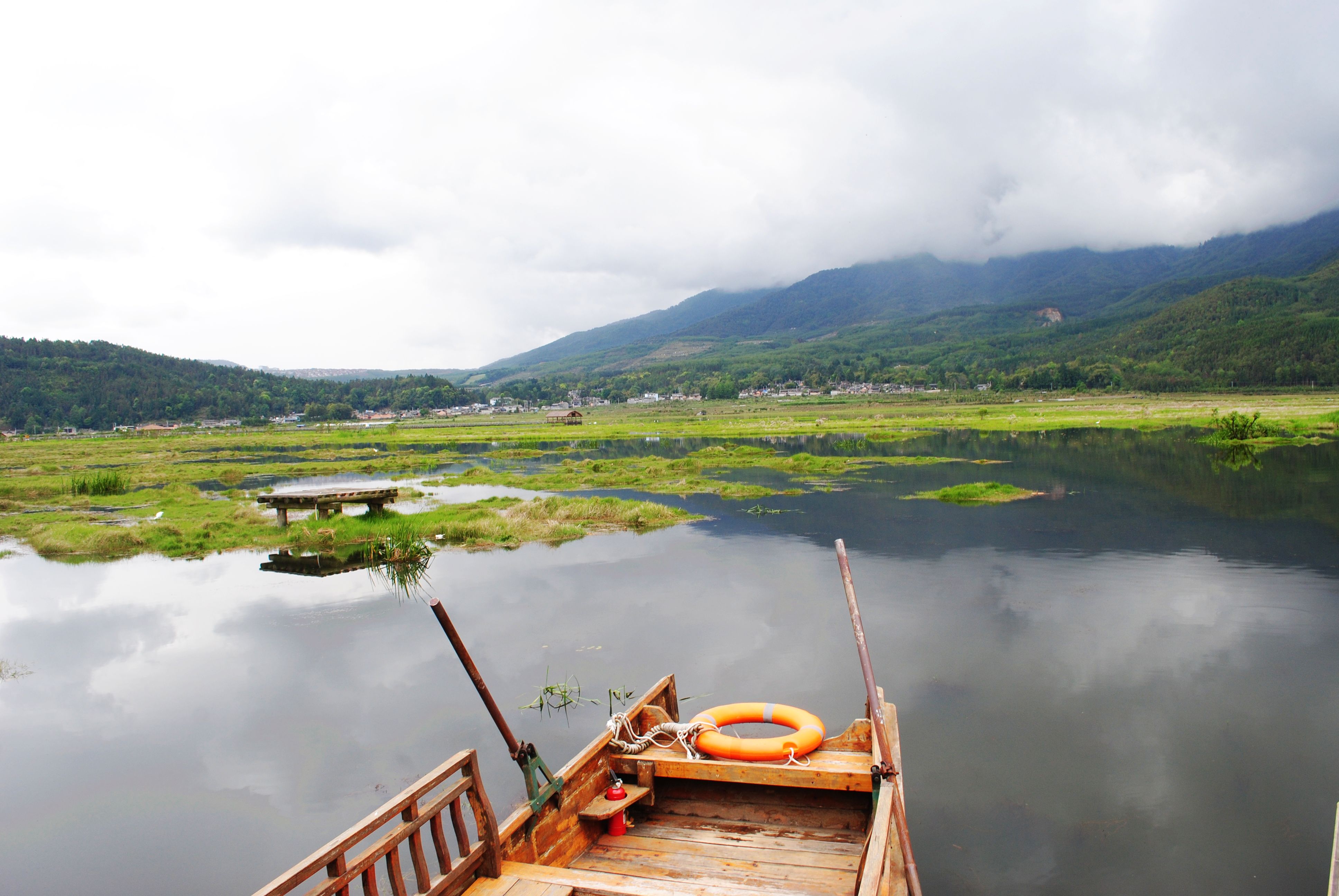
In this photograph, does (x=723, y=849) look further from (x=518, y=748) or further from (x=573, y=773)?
(x=518, y=748)

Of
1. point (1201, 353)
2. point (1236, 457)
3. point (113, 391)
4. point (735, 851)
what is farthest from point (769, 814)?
point (113, 391)

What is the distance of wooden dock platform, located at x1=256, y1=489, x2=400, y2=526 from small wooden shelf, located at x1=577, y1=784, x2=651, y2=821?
76.4 feet

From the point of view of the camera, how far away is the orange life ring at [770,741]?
8.40 m

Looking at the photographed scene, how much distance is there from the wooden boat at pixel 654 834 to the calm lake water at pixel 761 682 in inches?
60.1

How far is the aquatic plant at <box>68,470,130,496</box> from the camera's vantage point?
4106 centimetres

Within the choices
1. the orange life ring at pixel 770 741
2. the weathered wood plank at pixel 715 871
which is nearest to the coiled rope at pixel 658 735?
the orange life ring at pixel 770 741

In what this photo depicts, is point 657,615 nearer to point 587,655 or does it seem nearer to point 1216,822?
point 587,655

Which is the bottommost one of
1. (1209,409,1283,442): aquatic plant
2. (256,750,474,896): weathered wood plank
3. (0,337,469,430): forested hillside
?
(1209,409,1283,442): aquatic plant

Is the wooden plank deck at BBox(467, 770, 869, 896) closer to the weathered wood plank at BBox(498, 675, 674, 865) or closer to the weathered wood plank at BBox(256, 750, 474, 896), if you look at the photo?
the weathered wood plank at BBox(498, 675, 674, 865)

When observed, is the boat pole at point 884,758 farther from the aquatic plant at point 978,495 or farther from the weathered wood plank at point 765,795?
the aquatic plant at point 978,495

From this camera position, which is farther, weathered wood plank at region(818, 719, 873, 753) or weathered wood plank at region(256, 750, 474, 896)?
weathered wood plank at region(818, 719, 873, 753)

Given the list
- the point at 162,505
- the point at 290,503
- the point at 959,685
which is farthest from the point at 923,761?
the point at 162,505

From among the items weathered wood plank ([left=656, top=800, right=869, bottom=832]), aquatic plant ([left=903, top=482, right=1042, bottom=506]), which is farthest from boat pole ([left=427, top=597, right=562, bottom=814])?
aquatic plant ([left=903, top=482, right=1042, bottom=506])

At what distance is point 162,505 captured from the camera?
35.8 m
